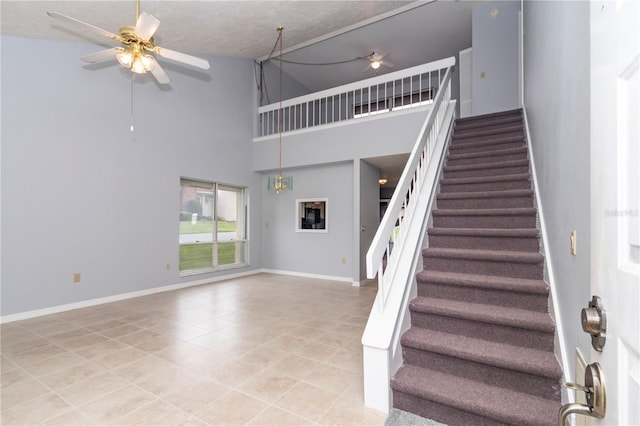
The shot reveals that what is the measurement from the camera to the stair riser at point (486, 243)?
2.63 metres

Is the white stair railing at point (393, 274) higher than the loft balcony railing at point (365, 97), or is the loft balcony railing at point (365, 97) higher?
the loft balcony railing at point (365, 97)

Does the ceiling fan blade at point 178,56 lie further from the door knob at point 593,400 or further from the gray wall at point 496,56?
the gray wall at point 496,56

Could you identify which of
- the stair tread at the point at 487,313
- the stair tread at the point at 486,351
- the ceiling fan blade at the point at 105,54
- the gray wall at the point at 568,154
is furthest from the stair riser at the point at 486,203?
the ceiling fan blade at the point at 105,54

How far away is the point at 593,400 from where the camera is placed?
67 cm

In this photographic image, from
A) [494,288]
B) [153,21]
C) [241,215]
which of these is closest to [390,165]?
[241,215]

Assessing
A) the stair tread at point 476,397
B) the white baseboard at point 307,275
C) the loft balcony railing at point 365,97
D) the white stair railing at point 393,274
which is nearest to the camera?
the stair tread at point 476,397

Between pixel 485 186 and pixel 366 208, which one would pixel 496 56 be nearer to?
pixel 366 208

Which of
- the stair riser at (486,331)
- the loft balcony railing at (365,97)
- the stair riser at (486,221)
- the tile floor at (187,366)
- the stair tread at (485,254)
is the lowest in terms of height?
the tile floor at (187,366)

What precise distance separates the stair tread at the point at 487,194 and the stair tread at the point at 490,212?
0.15 metres

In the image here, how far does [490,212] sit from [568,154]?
1.30m

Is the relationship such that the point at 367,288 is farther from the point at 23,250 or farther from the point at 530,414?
the point at 23,250

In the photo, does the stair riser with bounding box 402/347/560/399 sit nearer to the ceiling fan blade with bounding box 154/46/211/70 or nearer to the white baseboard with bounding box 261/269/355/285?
the ceiling fan blade with bounding box 154/46/211/70

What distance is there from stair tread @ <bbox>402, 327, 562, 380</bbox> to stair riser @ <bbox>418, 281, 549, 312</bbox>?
34 cm

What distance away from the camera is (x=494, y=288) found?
2305 millimetres
